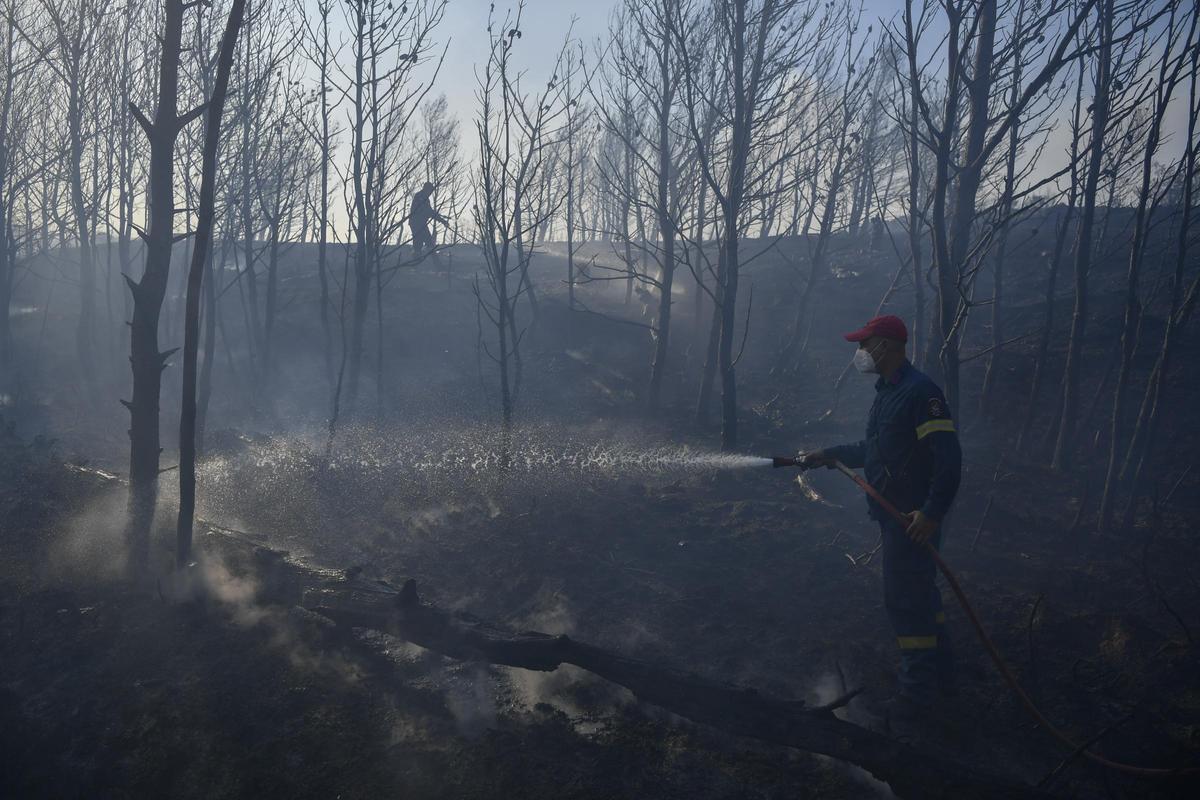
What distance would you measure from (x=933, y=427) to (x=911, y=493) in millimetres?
476

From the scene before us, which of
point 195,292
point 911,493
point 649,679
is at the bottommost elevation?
point 649,679

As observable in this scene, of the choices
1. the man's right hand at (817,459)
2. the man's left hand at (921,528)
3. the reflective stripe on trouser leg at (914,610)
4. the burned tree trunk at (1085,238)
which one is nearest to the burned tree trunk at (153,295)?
the man's right hand at (817,459)

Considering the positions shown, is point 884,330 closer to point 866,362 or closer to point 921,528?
point 866,362

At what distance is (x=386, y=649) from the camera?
4.98 metres

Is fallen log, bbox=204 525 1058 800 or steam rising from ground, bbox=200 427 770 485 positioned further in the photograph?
steam rising from ground, bbox=200 427 770 485

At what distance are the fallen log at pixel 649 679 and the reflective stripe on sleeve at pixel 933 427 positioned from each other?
1.57 meters

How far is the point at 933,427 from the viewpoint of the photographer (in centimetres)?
410

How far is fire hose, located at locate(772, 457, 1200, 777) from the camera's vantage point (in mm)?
3197

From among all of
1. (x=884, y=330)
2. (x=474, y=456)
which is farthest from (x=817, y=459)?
(x=474, y=456)

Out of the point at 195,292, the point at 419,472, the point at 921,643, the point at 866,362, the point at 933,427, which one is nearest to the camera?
the point at 933,427

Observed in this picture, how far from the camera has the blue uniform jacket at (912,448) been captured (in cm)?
402

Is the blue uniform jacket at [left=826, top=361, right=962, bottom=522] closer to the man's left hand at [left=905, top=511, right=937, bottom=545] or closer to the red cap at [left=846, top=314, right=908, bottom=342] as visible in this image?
the man's left hand at [left=905, top=511, right=937, bottom=545]

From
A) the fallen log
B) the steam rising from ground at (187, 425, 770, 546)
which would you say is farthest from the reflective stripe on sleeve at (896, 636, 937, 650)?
the steam rising from ground at (187, 425, 770, 546)

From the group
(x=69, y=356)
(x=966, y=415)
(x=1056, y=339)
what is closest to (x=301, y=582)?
(x=966, y=415)
